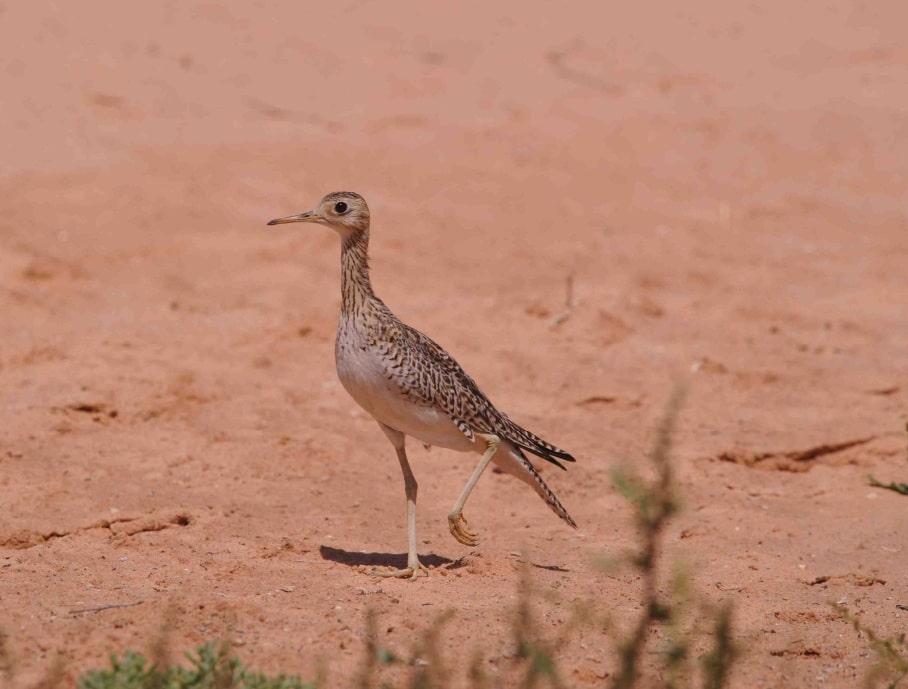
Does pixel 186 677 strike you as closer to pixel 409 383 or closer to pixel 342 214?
pixel 409 383

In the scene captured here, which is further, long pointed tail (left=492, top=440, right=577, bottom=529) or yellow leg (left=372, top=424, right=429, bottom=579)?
long pointed tail (left=492, top=440, right=577, bottom=529)

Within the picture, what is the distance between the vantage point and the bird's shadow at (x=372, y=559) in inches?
279

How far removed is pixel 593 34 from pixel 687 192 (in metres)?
4.27

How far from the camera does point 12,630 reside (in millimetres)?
5480

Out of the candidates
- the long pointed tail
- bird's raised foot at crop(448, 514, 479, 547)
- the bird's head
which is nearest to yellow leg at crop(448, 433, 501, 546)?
bird's raised foot at crop(448, 514, 479, 547)

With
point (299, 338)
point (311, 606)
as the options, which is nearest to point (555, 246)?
point (299, 338)

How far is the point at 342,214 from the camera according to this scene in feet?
24.5

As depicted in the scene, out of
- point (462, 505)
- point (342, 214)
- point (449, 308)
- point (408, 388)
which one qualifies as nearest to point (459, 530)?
point (462, 505)

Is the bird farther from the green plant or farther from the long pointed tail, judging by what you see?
the green plant

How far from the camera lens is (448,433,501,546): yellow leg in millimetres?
7082

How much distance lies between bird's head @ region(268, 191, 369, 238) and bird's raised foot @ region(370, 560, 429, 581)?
188 cm

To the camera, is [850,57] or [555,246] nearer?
[555,246]

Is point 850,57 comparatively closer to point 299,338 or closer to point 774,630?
point 299,338

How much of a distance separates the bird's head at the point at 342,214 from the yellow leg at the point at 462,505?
134 centimetres
